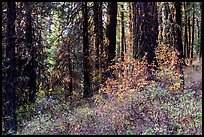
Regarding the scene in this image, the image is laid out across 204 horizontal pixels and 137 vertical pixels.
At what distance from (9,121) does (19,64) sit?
5148 mm

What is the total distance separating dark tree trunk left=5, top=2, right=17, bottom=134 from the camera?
9367 mm

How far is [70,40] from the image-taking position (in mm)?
16281

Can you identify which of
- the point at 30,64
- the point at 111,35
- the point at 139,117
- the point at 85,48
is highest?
the point at 111,35

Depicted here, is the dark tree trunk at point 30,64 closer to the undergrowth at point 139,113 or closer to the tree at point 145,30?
the undergrowth at point 139,113

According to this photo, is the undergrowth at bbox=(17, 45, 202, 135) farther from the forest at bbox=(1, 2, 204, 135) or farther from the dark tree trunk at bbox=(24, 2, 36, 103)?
the dark tree trunk at bbox=(24, 2, 36, 103)

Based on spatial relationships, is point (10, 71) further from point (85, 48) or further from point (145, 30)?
point (85, 48)

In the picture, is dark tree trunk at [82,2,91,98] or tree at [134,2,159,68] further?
dark tree trunk at [82,2,91,98]

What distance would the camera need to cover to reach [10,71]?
9.58 metres

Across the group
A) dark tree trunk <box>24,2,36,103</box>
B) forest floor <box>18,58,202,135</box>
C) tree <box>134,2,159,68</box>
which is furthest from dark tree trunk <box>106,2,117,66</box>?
forest floor <box>18,58,202,135</box>

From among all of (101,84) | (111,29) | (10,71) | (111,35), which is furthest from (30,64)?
(10,71)

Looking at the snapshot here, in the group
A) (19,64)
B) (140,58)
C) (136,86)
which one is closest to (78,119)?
(136,86)

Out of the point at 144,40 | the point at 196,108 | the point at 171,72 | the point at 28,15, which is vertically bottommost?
the point at 196,108

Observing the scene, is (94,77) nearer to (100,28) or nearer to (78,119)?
(100,28)

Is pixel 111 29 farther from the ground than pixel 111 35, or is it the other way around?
pixel 111 29
